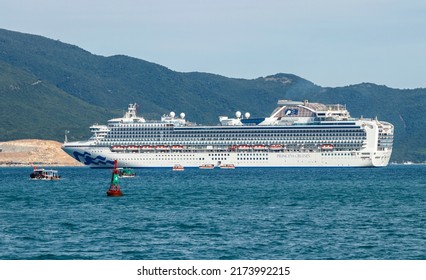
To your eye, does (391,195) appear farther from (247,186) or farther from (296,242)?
(296,242)

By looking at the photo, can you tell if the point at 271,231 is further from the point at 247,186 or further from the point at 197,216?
the point at 247,186

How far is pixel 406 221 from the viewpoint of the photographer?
7100cm

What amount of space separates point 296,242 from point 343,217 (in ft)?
55.0

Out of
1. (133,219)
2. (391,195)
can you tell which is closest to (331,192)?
(391,195)

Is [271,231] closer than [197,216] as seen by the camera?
Yes

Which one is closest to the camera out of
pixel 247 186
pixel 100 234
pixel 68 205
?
pixel 100 234

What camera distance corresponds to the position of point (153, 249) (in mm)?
55438

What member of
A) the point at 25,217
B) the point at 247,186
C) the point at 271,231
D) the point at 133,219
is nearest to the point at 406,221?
the point at 271,231

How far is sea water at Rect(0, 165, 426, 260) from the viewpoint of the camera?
54625 millimetres

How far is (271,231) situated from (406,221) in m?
11.9

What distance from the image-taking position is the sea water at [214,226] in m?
54.6

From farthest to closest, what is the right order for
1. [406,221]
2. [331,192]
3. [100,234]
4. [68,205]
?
[331,192], [68,205], [406,221], [100,234]

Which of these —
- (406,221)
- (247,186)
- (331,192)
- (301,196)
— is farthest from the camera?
(247,186)

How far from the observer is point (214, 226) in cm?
6706
